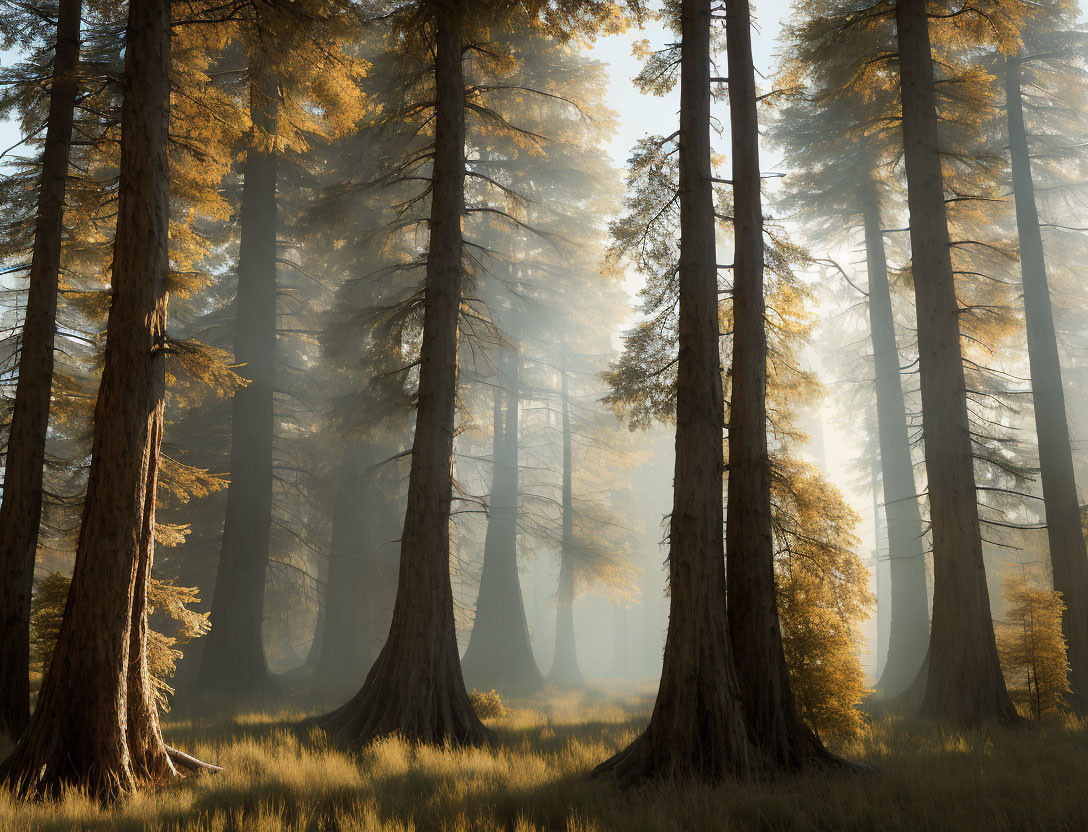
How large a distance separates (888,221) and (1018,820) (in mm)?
16163

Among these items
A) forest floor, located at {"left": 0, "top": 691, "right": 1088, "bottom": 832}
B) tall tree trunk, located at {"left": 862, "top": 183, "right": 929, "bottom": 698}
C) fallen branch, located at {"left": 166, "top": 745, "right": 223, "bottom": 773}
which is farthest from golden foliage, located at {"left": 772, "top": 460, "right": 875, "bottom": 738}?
tall tree trunk, located at {"left": 862, "top": 183, "right": 929, "bottom": 698}

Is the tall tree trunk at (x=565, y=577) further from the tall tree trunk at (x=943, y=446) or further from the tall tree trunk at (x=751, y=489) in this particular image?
the tall tree trunk at (x=751, y=489)

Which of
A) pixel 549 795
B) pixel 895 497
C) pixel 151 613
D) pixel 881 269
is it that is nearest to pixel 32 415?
pixel 151 613

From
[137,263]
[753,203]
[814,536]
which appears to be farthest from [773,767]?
[137,263]

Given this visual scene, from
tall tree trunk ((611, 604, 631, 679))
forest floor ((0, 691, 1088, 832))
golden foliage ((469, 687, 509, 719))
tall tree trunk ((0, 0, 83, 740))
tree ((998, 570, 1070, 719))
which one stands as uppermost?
tall tree trunk ((0, 0, 83, 740))

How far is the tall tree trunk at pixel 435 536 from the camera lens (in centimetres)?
823

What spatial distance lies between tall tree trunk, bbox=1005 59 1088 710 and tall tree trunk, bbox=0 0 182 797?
1362 cm

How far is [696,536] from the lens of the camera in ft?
Answer: 22.0

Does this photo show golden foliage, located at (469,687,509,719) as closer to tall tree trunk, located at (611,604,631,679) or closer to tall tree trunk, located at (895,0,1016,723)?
tall tree trunk, located at (895,0,1016,723)

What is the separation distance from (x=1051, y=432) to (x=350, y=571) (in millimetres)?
15281

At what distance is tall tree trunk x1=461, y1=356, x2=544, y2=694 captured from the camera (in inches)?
680

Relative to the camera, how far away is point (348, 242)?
15.4 metres

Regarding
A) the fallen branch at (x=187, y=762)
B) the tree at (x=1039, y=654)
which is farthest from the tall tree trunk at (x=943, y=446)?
the fallen branch at (x=187, y=762)

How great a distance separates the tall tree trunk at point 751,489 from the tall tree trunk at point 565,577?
11.8 m
